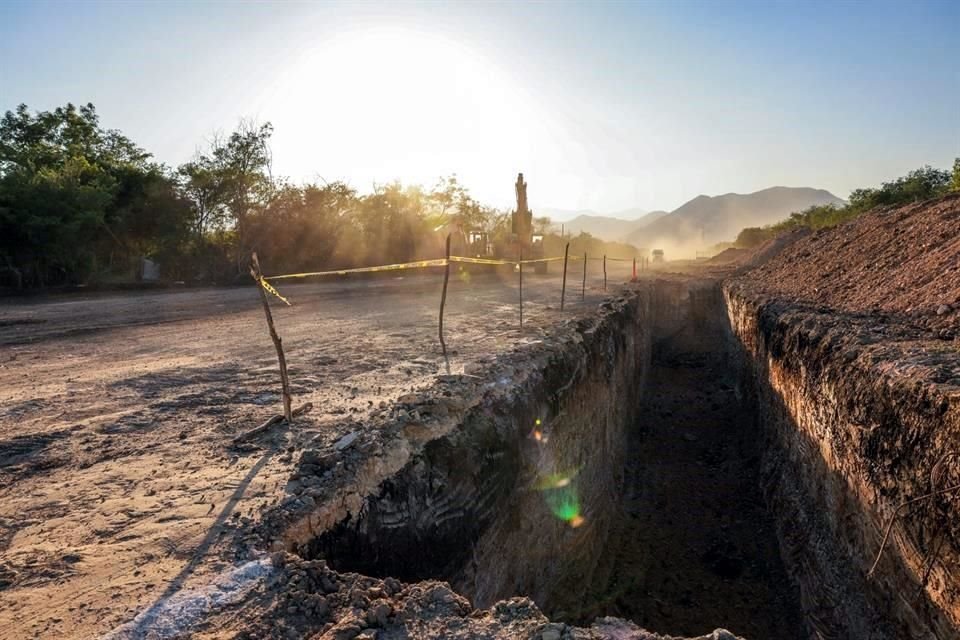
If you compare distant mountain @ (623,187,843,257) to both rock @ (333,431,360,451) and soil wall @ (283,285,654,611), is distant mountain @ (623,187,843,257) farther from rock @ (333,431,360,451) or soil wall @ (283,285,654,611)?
rock @ (333,431,360,451)

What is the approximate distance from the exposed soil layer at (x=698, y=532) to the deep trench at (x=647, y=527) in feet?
0.06

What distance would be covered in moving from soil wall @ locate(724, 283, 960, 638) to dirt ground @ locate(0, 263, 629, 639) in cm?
384

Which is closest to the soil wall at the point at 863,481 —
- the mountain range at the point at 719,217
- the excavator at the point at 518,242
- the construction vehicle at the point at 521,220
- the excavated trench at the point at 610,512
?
the excavated trench at the point at 610,512

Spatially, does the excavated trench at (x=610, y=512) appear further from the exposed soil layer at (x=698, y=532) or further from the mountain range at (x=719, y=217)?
the mountain range at (x=719, y=217)

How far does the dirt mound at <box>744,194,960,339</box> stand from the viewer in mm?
6023

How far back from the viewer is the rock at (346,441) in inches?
143

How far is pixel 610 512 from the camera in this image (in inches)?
308

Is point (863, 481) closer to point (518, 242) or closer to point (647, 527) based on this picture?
point (647, 527)

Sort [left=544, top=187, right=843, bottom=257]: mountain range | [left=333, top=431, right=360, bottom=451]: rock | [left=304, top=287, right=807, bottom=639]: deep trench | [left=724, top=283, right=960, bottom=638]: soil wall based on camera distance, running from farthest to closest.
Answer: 1. [left=544, top=187, right=843, bottom=257]: mountain range
2. [left=333, top=431, right=360, bottom=451]: rock
3. [left=304, top=287, right=807, bottom=639]: deep trench
4. [left=724, top=283, right=960, bottom=638]: soil wall

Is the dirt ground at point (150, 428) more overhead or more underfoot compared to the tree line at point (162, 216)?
→ more underfoot

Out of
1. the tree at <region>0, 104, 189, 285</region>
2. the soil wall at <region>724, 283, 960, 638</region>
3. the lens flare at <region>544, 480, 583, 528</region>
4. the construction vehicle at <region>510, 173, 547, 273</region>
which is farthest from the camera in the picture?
the construction vehicle at <region>510, 173, 547, 273</region>

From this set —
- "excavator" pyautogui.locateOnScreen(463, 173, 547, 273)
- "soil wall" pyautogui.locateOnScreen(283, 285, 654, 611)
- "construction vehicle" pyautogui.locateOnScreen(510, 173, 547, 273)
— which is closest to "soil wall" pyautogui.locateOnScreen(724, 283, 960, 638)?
"soil wall" pyautogui.locateOnScreen(283, 285, 654, 611)

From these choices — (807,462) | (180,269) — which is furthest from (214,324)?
(180,269)

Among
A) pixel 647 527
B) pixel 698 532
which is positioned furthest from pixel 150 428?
pixel 698 532
